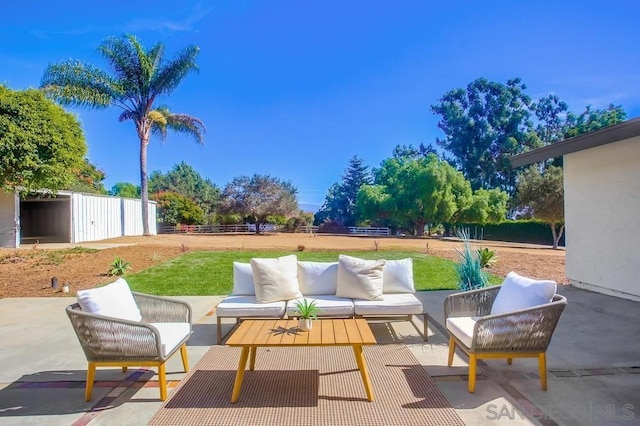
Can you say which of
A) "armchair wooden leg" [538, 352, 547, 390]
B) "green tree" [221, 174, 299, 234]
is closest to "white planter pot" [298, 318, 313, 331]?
"armchair wooden leg" [538, 352, 547, 390]

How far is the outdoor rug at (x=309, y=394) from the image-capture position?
101 inches

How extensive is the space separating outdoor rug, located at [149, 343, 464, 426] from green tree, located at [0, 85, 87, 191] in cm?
1125

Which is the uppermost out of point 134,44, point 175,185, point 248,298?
point 134,44

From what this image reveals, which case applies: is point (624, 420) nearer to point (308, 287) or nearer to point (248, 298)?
point (308, 287)

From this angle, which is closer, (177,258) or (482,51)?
(177,258)

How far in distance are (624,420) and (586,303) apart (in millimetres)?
3917

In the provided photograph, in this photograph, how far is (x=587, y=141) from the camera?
5.60 metres

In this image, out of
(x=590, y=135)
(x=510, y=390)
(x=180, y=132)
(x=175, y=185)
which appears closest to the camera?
(x=510, y=390)

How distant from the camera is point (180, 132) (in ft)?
67.7

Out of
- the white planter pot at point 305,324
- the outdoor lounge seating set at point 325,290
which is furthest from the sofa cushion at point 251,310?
the white planter pot at point 305,324

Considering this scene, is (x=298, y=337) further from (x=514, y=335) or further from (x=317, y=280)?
(x=317, y=280)

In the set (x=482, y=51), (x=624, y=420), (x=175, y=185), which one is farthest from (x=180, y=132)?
(x=175, y=185)

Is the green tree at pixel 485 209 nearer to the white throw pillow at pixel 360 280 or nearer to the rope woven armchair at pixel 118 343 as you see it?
the white throw pillow at pixel 360 280

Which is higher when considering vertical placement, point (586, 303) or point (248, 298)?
point (248, 298)
